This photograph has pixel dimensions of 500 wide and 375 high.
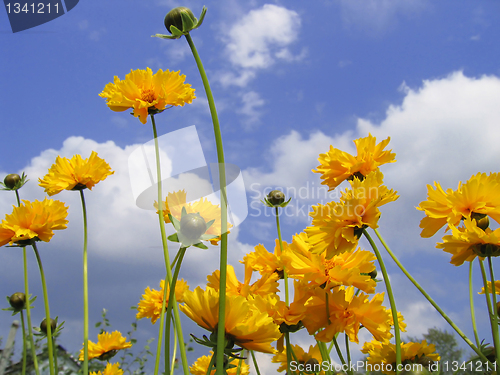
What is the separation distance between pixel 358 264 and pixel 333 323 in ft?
0.43

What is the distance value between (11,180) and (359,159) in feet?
5.13

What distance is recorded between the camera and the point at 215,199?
39.7 inches

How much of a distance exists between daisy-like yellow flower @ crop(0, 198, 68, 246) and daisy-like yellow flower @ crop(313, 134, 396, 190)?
35.2 inches

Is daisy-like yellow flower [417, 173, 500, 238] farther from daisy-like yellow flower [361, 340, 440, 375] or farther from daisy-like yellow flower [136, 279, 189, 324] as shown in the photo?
daisy-like yellow flower [136, 279, 189, 324]

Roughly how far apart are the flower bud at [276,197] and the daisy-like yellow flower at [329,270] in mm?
722

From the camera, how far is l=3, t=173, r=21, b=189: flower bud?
167 cm

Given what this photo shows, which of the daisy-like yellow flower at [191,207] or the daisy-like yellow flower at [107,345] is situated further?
the daisy-like yellow flower at [107,345]

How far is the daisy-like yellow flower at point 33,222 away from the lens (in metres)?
1.14

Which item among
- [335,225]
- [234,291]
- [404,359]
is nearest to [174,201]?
[234,291]

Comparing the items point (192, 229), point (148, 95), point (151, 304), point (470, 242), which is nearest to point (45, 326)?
point (151, 304)

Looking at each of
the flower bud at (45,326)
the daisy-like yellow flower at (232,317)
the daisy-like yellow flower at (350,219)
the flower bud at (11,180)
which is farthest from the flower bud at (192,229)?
the flower bud at (11,180)

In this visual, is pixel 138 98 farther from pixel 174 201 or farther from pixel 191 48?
pixel 191 48

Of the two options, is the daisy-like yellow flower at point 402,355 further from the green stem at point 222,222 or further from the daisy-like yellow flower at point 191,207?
the green stem at point 222,222

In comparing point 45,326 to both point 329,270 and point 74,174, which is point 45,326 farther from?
point 329,270
